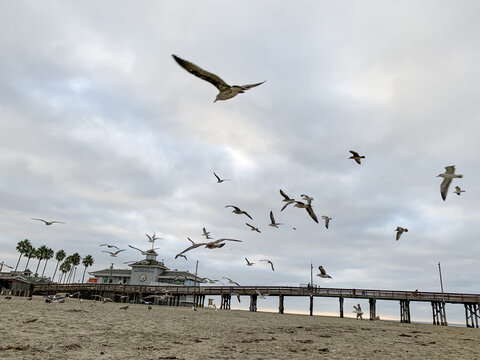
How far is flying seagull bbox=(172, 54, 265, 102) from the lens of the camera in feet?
19.9

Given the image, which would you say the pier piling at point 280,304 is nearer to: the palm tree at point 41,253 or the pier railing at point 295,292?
the pier railing at point 295,292

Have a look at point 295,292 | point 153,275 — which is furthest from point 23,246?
point 295,292

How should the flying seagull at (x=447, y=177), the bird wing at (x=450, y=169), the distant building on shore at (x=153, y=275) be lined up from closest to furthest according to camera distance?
1. the flying seagull at (x=447, y=177)
2. the bird wing at (x=450, y=169)
3. the distant building on shore at (x=153, y=275)

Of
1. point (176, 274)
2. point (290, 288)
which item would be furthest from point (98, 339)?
point (176, 274)

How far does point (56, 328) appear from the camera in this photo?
627 inches

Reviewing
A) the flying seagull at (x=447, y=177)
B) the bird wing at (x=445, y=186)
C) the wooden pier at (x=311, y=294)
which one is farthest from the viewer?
the wooden pier at (x=311, y=294)

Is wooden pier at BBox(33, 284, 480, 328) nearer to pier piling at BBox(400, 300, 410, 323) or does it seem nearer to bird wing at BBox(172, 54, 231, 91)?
pier piling at BBox(400, 300, 410, 323)

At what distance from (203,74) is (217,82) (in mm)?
441

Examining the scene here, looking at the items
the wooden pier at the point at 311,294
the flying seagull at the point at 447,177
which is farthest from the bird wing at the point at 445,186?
the wooden pier at the point at 311,294

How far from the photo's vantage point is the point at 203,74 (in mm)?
6441

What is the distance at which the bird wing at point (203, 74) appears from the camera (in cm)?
603

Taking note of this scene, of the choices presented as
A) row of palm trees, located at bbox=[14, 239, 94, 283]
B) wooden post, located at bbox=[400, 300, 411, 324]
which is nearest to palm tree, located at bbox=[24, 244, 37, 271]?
row of palm trees, located at bbox=[14, 239, 94, 283]

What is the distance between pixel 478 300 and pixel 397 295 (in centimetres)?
1031

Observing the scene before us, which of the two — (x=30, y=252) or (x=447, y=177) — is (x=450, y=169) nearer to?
(x=447, y=177)
